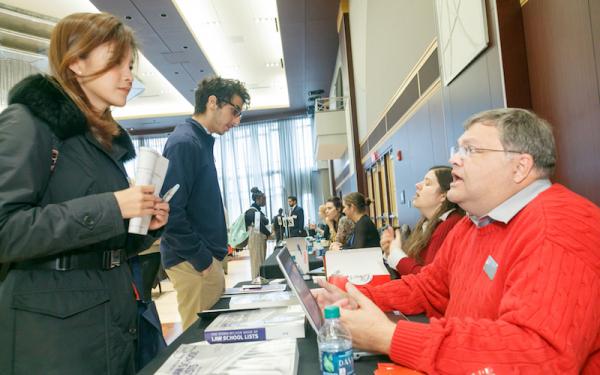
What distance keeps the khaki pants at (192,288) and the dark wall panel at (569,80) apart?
169 cm

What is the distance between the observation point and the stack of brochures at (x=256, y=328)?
3.63 ft

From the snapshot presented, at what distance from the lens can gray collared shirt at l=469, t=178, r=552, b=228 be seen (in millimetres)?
1084

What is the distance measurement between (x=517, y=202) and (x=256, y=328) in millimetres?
753

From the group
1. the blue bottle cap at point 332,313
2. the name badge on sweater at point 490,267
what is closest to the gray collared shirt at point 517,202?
the name badge on sweater at point 490,267

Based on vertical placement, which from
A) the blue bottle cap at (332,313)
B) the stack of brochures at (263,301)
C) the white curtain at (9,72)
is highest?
the white curtain at (9,72)

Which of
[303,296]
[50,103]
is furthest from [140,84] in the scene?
[303,296]

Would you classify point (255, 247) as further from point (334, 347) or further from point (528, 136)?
point (334, 347)

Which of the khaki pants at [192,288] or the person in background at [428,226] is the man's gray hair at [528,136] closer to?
the person in background at [428,226]

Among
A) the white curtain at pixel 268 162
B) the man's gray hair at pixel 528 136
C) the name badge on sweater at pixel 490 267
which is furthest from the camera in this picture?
the white curtain at pixel 268 162

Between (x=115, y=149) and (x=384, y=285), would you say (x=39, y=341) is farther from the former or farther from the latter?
(x=384, y=285)

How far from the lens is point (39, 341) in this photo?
35.1 inches

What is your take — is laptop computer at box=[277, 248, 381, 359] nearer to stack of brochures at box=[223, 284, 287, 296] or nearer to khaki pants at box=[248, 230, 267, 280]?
stack of brochures at box=[223, 284, 287, 296]

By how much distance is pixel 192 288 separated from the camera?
1.89 m

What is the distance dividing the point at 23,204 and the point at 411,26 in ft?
12.1
